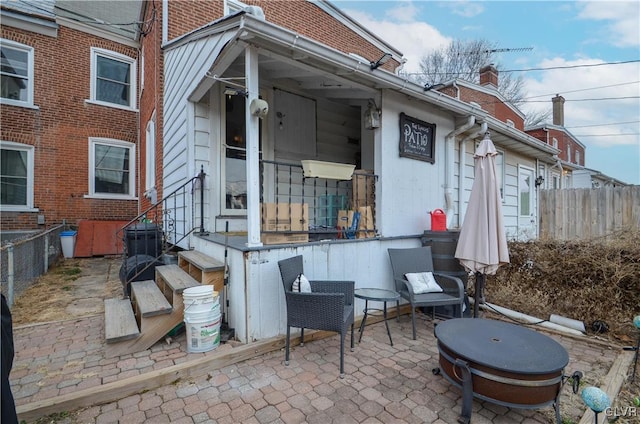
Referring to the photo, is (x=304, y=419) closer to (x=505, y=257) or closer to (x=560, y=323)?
(x=505, y=257)

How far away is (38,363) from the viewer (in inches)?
108

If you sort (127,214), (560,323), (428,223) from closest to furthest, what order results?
1. (560,323)
2. (428,223)
3. (127,214)

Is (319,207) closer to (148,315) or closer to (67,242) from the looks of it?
(148,315)

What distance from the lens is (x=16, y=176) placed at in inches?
319

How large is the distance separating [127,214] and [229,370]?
8.51 m

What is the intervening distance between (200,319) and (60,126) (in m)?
8.99

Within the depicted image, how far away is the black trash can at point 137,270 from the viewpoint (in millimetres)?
4332

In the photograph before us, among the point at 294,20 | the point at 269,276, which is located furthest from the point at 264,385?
the point at 294,20

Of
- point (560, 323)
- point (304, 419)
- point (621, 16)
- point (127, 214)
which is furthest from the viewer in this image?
point (127, 214)

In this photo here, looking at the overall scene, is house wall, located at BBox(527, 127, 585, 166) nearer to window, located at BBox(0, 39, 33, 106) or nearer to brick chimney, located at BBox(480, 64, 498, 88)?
brick chimney, located at BBox(480, 64, 498, 88)

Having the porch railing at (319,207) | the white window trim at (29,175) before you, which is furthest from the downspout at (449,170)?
the white window trim at (29,175)

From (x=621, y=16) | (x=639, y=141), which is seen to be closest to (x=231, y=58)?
(x=621, y=16)

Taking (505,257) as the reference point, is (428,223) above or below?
above

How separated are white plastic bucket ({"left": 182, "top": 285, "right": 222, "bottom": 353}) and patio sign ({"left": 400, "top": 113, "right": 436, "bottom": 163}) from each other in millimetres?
3258
